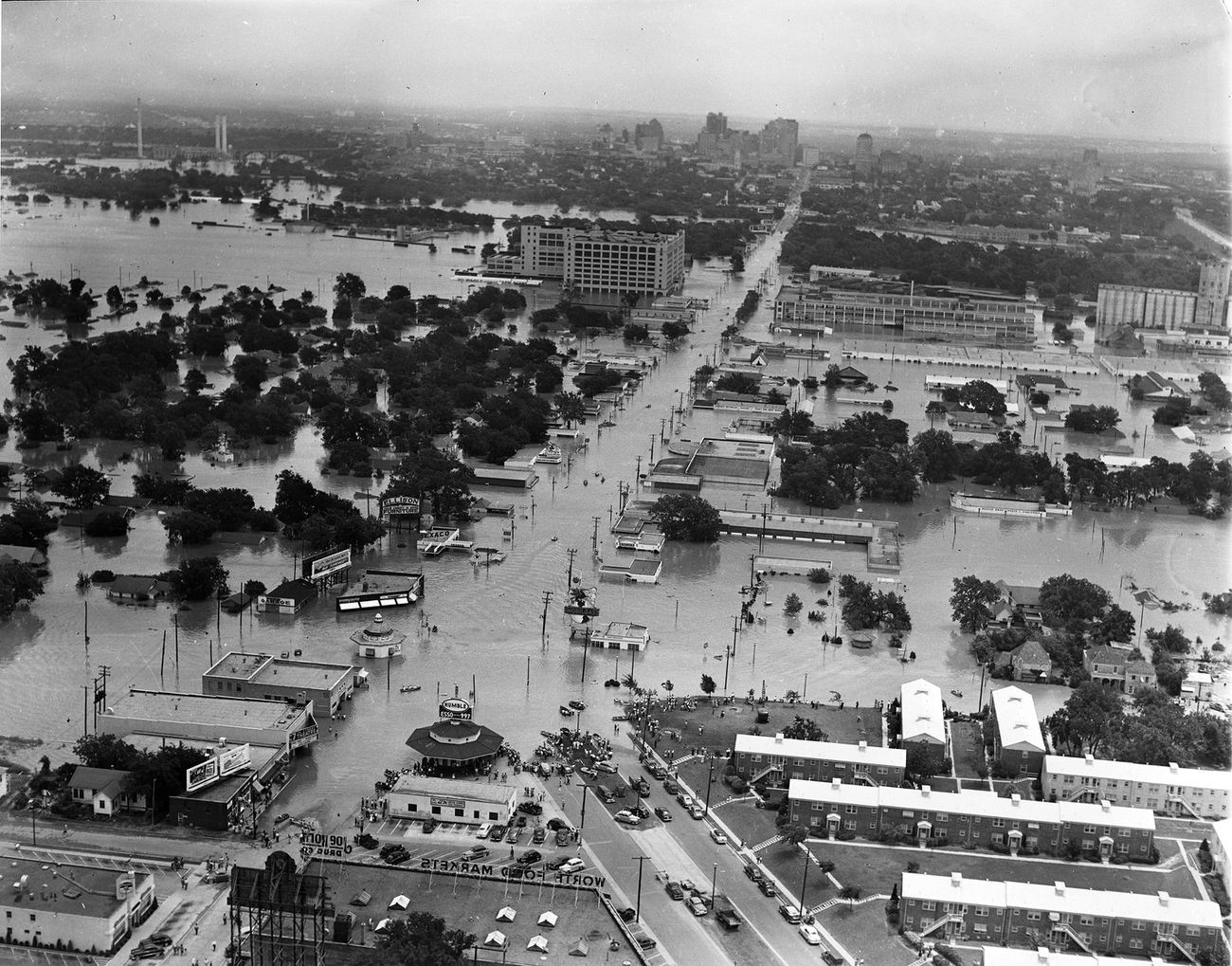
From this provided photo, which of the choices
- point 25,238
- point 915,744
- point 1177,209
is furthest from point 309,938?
point 1177,209

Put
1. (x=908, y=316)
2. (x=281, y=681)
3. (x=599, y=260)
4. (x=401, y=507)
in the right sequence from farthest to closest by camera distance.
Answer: (x=599, y=260), (x=908, y=316), (x=401, y=507), (x=281, y=681)

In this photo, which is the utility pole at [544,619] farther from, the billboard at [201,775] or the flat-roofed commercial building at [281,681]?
the billboard at [201,775]

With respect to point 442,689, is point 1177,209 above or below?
above

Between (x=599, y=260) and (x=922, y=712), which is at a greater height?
(x=599, y=260)

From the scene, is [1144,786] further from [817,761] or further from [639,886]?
[639,886]

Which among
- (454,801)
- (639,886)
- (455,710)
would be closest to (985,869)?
(639,886)

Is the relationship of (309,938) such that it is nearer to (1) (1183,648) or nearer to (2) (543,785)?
(2) (543,785)
